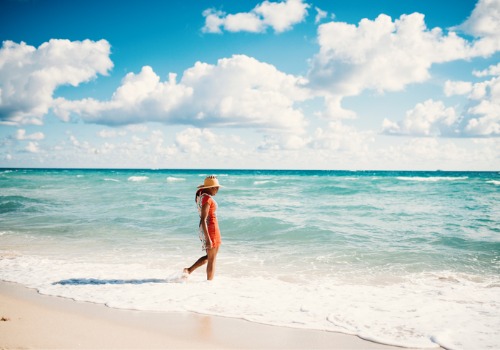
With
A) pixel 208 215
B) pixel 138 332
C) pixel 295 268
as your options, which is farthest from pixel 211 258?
pixel 295 268

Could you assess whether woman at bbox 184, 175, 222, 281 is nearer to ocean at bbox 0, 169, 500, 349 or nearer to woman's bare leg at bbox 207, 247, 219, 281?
woman's bare leg at bbox 207, 247, 219, 281

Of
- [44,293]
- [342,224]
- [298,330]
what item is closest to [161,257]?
[44,293]

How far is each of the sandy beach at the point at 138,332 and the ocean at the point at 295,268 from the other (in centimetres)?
26

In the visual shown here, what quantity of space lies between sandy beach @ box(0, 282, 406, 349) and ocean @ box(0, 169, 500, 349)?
258 millimetres

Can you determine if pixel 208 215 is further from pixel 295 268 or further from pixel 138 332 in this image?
A: pixel 295 268

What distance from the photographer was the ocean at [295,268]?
4.75m

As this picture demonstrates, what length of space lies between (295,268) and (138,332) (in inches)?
178

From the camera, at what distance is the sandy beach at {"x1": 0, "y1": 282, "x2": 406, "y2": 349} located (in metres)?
3.73

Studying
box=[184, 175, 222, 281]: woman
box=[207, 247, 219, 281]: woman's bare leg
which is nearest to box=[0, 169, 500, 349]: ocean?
box=[207, 247, 219, 281]: woman's bare leg

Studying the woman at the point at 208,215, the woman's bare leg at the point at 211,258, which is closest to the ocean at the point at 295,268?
the woman's bare leg at the point at 211,258

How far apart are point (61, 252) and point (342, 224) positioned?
10166 mm

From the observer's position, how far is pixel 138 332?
4.07 m

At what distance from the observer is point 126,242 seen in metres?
10.5

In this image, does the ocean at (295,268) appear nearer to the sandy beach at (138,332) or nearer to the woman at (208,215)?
the sandy beach at (138,332)
